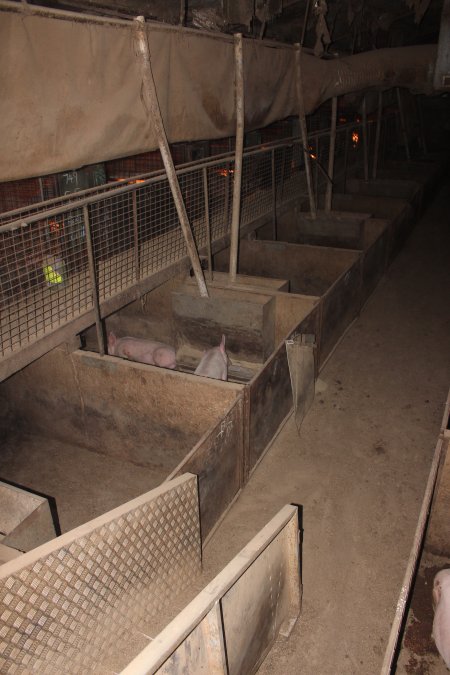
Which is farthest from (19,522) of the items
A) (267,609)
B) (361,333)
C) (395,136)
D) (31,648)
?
(395,136)

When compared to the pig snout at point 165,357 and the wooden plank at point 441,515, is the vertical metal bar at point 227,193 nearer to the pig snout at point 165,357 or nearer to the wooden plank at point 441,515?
the pig snout at point 165,357

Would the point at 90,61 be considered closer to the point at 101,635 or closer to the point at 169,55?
the point at 169,55

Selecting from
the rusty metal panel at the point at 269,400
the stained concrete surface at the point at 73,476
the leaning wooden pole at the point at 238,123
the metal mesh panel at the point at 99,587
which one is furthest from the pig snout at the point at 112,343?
the metal mesh panel at the point at 99,587

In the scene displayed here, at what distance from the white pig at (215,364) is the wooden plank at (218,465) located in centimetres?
144

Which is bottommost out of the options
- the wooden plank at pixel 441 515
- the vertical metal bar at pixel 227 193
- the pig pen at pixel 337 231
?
the wooden plank at pixel 441 515

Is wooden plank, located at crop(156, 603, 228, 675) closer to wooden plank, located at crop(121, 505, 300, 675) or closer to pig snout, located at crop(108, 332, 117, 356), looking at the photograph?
wooden plank, located at crop(121, 505, 300, 675)

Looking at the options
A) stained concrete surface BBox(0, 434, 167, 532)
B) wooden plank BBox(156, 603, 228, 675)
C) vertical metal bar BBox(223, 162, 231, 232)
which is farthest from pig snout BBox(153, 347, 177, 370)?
wooden plank BBox(156, 603, 228, 675)

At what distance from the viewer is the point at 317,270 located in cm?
722

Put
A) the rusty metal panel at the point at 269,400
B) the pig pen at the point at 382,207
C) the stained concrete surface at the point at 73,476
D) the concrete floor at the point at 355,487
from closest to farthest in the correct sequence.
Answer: the concrete floor at the point at 355,487, the rusty metal panel at the point at 269,400, the stained concrete surface at the point at 73,476, the pig pen at the point at 382,207

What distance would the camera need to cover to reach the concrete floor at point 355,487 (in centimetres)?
308

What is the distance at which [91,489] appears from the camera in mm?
4383

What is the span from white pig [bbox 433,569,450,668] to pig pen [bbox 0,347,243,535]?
1624 mm

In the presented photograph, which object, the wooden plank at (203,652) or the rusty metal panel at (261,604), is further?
the rusty metal panel at (261,604)

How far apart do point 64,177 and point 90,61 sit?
348 cm
